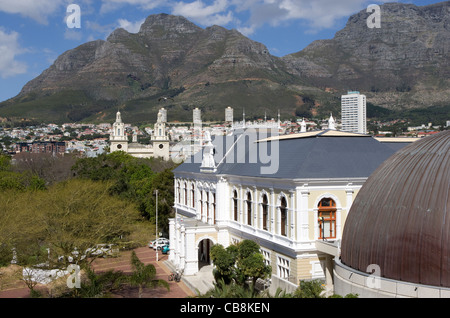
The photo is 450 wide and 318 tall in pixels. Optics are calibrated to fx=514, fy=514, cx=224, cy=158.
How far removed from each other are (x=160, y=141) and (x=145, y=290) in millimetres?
123928

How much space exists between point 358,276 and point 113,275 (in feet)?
56.5

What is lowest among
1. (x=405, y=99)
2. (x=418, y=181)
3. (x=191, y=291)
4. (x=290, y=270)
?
(x=191, y=291)

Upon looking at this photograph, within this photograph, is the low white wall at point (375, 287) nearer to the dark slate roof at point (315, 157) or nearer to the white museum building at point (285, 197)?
the white museum building at point (285, 197)

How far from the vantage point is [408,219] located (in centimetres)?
1894

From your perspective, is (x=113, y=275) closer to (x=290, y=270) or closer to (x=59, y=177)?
(x=290, y=270)

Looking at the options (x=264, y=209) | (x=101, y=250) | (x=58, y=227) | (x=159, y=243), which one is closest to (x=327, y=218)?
(x=264, y=209)

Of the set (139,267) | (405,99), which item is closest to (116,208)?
(139,267)

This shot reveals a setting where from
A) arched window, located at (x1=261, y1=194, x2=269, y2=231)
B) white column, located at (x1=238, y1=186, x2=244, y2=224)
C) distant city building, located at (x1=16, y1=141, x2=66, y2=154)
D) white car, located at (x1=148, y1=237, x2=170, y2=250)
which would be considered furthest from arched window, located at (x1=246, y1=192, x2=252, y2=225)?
distant city building, located at (x1=16, y1=141, x2=66, y2=154)

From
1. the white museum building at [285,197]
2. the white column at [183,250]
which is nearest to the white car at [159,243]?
the white museum building at [285,197]

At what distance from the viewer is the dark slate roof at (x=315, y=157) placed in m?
28.7

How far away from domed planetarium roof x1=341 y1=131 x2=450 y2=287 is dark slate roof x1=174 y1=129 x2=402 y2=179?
6.48 m

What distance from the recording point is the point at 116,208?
140 feet

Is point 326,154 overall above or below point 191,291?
Answer: above
